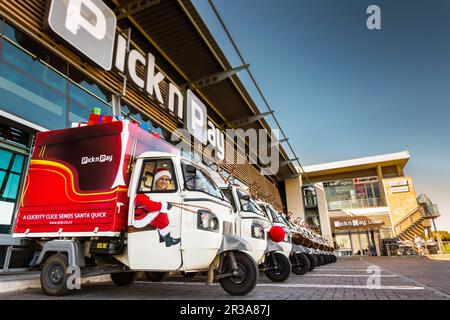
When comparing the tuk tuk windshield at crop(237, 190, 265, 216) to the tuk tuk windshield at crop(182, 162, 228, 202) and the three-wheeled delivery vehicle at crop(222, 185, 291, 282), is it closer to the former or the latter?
the three-wheeled delivery vehicle at crop(222, 185, 291, 282)

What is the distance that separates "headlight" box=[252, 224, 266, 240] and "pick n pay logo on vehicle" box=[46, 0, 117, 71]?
5.97 meters

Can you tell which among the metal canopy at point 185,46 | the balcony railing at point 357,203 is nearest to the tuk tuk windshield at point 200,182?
the metal canopy at point 185,46

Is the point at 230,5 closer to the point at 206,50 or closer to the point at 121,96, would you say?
the point at 206,50

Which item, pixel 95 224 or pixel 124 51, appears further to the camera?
pixel 124 51

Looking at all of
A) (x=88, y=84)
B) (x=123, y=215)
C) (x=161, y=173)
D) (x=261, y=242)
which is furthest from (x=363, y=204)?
(x=123, y=215)

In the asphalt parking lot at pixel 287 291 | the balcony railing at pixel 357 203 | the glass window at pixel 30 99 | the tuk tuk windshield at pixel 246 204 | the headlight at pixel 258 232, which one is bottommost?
the asphalt parking lot at pixel 287 291

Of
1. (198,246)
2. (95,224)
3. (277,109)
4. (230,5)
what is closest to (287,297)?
(198,246)

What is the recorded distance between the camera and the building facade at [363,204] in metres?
30.2

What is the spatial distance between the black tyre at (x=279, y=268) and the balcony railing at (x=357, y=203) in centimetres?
3153

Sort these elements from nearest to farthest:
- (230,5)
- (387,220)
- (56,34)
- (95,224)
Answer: (95,224) → (56,34) → (230,5) → (387,220)

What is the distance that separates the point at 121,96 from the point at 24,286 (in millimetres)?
5705

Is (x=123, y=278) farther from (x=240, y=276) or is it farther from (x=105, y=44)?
(x=105, y=44)

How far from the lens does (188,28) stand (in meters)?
10.2

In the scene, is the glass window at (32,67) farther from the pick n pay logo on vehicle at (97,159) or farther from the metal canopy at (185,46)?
the pick n pay logo on vehicle at (97,159)
